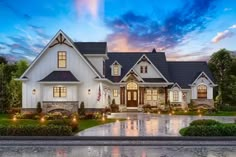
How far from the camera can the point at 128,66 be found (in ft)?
192

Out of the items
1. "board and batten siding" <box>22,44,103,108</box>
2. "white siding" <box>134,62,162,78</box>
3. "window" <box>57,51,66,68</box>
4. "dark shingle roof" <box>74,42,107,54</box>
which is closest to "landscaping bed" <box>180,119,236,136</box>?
"board and batten siding" <box>22,44,103,108</box>

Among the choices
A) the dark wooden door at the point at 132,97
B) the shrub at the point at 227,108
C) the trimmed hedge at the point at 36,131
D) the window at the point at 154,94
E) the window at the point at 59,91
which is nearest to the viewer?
the trimmed hedge at the point at 36,131

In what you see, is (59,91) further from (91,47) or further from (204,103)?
(204,103)

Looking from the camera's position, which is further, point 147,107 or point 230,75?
point 230,75

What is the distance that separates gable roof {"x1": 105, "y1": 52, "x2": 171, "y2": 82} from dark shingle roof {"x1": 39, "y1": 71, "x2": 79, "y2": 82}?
51.4ft

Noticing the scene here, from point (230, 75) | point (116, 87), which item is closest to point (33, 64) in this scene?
point (116, 87)

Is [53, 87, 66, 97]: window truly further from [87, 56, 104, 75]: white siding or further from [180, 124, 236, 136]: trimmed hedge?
[180, 124, 236, 136]: trimmed hedge

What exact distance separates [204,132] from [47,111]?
78.2 feet

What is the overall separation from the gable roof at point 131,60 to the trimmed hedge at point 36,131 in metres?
35.9

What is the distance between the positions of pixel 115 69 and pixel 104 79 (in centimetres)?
1554

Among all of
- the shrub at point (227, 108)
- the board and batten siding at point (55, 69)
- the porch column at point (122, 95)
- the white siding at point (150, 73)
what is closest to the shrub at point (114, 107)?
the porch column at point (122, 95)

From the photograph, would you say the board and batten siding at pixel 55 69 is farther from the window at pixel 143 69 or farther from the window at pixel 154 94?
the window at pixel 143 69

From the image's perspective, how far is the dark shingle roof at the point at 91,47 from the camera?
4550 centimetres

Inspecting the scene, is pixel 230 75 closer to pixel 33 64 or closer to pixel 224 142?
pixel 33 64
